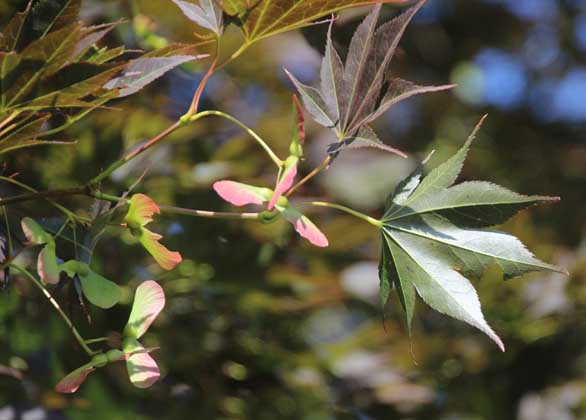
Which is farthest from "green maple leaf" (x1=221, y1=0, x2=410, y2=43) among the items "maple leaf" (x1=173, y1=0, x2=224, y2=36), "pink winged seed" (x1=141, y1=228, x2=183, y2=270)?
"pink winged seed" (x1=141, y1=228, x2=183, y2=270)

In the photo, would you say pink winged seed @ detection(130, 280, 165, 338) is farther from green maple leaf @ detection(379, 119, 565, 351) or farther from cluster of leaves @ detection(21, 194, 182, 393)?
green maple leaf @ detection(379, 119, 565, 351)

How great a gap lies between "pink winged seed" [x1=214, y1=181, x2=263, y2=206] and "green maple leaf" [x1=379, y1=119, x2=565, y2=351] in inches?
3.1

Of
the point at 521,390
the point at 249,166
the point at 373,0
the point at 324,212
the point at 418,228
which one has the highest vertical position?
the point at 373,0

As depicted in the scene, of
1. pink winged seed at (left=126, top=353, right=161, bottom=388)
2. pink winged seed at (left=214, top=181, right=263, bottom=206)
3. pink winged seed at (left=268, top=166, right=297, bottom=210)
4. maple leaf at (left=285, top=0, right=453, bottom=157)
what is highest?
maple leaf at (left=285, top=0, right=453, bottom=157)

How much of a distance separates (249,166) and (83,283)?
0.56 m

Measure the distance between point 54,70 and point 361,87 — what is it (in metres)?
0.16

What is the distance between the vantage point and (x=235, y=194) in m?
0.41

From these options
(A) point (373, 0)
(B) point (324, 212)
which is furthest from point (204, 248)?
(A) point (373, 0)

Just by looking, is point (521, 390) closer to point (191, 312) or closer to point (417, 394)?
point (417, 394)

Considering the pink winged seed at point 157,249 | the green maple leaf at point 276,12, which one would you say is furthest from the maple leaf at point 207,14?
the pink winged seed at point 157,249

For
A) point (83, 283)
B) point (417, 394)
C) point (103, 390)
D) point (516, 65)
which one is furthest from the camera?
point (516, 65)

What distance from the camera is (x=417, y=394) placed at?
3.39 ft

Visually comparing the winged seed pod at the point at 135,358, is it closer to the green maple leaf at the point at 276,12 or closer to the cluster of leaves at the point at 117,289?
the cluster of leaves at the point at 117,289

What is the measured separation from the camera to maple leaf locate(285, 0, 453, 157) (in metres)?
0.42
